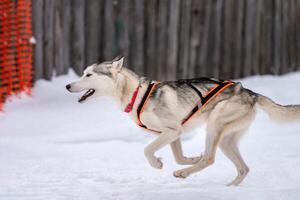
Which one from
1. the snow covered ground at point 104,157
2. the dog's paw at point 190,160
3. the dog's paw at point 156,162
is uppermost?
the dog's paw at point 156,162

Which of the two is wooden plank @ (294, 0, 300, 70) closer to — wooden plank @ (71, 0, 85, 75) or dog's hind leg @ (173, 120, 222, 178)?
wooden plank @ (71, 0, 85, 75)

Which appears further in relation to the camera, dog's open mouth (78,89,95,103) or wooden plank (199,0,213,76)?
wooden plank (199,0,213,76)

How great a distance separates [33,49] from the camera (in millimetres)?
10969

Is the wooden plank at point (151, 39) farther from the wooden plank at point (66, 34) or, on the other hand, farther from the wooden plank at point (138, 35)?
the wooden plank at point (66, 34)

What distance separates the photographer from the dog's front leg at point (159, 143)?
658cm

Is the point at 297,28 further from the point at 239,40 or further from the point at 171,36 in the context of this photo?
the point at 171,36

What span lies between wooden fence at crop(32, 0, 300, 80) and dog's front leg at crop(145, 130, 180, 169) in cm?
492

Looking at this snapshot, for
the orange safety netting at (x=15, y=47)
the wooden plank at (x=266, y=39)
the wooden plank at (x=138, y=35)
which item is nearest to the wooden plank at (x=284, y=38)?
the wooden plank at (x=266, y=39)

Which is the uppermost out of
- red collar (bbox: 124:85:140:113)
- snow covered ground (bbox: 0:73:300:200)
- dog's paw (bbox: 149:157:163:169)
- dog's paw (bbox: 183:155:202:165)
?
red collar (bbox: 124:85:140:113)

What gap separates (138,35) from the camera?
12008 millimetres

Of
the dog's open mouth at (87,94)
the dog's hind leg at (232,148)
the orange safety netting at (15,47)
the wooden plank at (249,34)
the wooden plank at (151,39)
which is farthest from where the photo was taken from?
the wooden plank at (249,34)

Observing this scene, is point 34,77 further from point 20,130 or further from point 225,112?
point 225,112

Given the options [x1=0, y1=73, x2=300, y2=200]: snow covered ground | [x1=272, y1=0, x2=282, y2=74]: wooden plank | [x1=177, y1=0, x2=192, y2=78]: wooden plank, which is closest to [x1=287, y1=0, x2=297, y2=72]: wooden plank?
[x1=272, y1=0, x2=282, y2=74]: wooden plank

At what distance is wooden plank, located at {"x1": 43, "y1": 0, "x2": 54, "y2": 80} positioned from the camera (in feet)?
36.3
